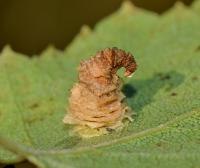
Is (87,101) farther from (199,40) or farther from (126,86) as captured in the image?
(199,40)

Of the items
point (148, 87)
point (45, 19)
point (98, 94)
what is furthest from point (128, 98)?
point (45, 19)

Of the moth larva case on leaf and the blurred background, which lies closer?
the moth larva case on leaf

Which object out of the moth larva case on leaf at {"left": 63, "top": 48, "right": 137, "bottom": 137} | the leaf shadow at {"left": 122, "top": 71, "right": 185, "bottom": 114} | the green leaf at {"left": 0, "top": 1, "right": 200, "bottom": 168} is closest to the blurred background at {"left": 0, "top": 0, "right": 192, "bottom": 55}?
the green leaf at {"left": 0, "top": 1, "right": 200, "bottom": 168}

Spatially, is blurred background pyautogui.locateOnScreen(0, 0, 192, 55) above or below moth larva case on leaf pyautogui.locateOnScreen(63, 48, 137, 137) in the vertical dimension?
above

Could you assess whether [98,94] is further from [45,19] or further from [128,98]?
[45,19]

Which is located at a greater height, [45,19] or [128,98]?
[45,19]

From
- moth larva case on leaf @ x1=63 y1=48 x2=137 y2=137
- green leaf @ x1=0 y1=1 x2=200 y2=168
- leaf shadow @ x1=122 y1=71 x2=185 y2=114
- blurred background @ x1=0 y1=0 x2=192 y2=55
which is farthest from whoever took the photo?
blurred background @ x1=0 y1=0 x2=192 y2=55

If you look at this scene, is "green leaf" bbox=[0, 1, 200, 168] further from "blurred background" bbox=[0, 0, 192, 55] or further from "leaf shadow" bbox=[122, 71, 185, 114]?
"blurred background" bbox=[0, 0, 192, 55]
